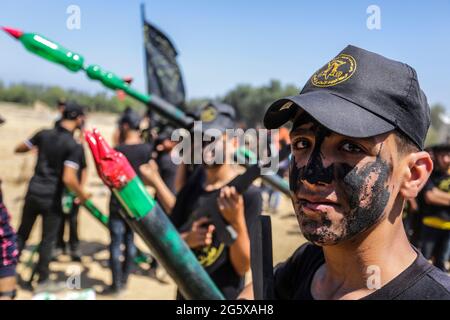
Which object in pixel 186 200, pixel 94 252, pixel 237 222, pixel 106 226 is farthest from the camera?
pixel 94 252

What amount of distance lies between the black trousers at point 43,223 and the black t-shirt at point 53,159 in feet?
0.31

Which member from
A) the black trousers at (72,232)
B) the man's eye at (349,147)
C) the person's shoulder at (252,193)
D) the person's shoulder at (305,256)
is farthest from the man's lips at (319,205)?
the black trousers at (72,232)

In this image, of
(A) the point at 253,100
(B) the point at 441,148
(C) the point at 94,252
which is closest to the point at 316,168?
(B) the point at 441,148

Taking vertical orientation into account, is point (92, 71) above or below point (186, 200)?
above

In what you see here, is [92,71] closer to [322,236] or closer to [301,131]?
[301,131]

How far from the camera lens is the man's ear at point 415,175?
42.7 inches

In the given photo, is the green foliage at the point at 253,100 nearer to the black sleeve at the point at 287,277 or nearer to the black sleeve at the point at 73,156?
the black sleeve at the point at 73,156

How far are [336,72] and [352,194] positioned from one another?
0.34m

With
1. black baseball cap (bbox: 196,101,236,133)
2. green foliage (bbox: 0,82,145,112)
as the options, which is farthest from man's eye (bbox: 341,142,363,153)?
green foliage (bbox: 0,82,145,112)

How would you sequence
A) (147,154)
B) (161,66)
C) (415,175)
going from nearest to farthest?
(415,175), (147,154), (161,66)

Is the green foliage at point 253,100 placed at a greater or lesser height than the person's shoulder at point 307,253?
greater

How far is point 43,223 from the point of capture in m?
4.75

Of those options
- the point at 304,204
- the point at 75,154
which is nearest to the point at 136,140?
the point at 75,154
